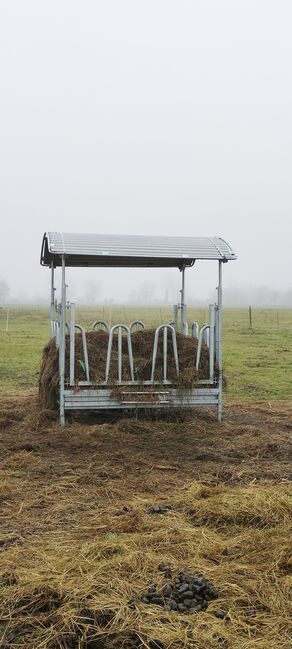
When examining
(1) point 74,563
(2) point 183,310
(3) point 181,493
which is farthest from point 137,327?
(1) point 74,563

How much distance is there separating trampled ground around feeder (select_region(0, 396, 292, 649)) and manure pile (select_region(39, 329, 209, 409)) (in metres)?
0.80

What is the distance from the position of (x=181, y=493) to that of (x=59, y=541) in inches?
59.5

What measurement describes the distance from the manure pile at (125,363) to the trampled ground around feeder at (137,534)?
31.4 inches

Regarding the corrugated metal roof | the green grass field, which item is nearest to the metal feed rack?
the corrugated metal roof

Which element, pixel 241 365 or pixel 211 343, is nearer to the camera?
pixel 211 343

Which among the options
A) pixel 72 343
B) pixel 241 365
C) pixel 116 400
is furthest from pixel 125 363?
pixel 241 365

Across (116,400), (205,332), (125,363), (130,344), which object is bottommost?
(116,400)

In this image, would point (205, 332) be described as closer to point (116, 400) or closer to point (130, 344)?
point (130, 344)

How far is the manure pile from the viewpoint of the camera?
8.35m

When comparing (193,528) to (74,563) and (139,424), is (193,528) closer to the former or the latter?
(74,563)

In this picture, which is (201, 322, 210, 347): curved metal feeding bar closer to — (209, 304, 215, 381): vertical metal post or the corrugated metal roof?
(209, 304, 215, 381): vertical metal post

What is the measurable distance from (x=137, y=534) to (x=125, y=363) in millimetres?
4775

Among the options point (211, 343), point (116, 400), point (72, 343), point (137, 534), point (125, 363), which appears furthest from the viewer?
point (125, 363)

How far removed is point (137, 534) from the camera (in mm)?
4207
